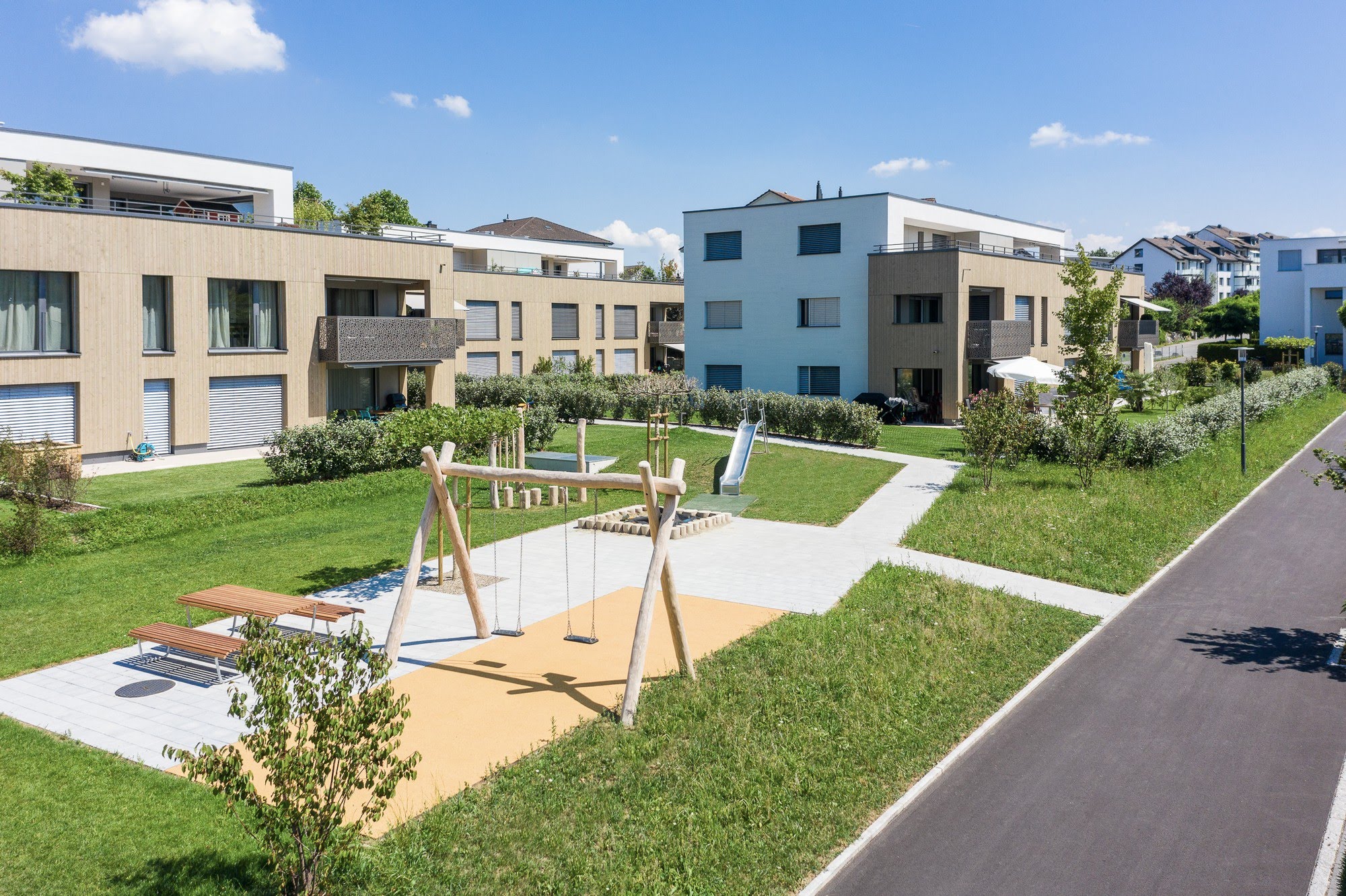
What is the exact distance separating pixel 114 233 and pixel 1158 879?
26744 millimetres

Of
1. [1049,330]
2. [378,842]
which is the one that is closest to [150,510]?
[378,842]

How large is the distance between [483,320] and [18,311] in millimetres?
25781

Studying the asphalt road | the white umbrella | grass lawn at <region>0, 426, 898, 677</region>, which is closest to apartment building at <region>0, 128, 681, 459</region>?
grass lawn at <region>0, 426, 898, 677</region>

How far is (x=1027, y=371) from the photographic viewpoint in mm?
33562

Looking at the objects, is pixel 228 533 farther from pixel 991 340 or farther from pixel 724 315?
pixel 724 315

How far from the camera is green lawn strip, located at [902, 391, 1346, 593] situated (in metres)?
16.0

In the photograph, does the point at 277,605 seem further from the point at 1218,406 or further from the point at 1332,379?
the point at 1332,379

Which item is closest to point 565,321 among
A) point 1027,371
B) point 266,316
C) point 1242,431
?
point 266,316

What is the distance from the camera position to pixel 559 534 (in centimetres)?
1839

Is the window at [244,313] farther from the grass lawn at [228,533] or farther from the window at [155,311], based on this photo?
the grass lawn at [228,533]

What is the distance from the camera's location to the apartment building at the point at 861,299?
1561 inches

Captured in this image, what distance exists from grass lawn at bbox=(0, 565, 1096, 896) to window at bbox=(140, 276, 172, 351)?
2025 cm

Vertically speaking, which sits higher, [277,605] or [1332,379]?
[1332,379]

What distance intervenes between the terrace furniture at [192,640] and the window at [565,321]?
140 ft
